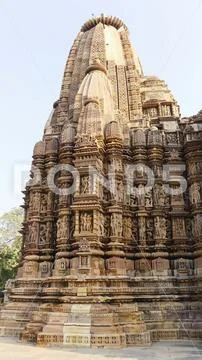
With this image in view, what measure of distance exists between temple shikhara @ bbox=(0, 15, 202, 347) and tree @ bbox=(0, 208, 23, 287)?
1356 centimetres

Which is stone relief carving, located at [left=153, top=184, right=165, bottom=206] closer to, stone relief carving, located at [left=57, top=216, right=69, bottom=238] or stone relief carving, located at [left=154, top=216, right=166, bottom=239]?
stone relief carving, located at [left=154, top=216, right=166, bottom=239]

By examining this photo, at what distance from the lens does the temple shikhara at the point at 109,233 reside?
936 centimetres

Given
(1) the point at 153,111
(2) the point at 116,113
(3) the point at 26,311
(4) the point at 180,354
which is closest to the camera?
(4) the point at 180,354

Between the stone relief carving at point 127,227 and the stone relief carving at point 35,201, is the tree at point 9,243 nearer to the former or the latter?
the stone relief carving at point 35,201

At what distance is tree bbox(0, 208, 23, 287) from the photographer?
26.6 m

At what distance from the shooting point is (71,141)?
1270cm

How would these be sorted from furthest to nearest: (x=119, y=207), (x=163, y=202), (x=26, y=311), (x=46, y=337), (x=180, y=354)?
(x=163, y=202)
(x=119, y=207)
(x=26, y=311)
(x=46, y=337)
(x=180, y=354)

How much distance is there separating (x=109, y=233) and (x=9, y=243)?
806 inches

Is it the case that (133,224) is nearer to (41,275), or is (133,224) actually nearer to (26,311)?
(41,275)

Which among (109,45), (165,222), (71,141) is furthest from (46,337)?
(109,45)

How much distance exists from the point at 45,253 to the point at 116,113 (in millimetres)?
6993

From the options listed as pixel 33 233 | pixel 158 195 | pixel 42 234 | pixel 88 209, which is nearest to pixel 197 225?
pixel 158 195

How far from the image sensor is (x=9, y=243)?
29.4m

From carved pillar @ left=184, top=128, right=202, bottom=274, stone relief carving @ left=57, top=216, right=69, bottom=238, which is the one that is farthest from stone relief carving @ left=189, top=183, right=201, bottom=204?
stone relief carving @ left=57, top=216, right=69, bottom=238
